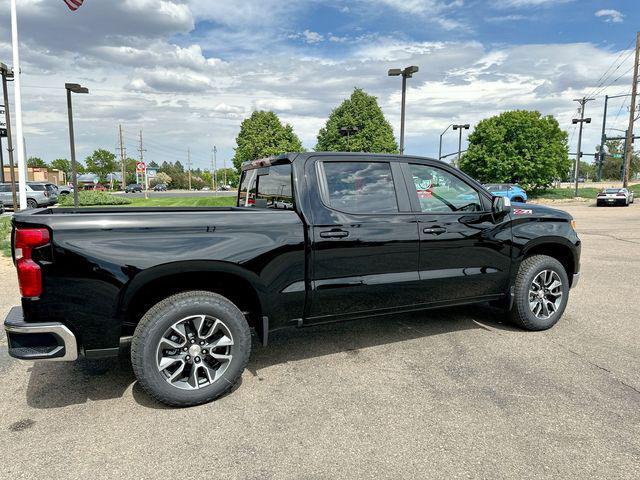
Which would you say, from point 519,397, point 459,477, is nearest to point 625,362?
point 519,397

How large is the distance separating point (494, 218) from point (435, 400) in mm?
1935

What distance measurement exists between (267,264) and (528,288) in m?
2.84

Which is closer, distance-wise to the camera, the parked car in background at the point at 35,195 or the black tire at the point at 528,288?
the black tire at the point at 528,288

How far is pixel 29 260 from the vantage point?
287 cm

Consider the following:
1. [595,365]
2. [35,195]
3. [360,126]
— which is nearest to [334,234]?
[595,365]

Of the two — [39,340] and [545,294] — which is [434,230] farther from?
[39,340]

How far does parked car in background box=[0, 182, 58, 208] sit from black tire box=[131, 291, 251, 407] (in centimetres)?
2644

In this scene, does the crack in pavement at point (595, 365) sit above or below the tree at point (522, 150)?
below

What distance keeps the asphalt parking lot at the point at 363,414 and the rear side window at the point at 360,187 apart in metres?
1.37

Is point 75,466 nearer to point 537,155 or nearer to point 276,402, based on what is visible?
point 276,402

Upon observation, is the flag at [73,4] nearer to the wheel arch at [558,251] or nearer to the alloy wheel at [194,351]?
the alloy wheel at [194,351]

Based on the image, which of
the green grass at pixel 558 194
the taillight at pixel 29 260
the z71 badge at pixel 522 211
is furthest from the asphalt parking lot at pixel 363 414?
the green grass at pixel 558 194

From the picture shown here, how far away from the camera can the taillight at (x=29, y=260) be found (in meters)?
2.86

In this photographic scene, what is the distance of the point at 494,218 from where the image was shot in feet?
14.5
